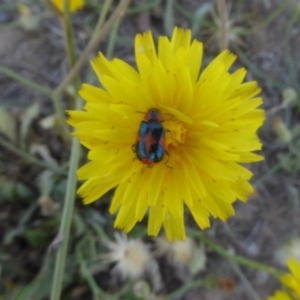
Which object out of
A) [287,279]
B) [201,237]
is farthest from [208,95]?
[201,237]

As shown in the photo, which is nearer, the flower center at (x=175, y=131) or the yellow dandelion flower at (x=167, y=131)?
the yellow dandelion flower at (x=167, y=131)

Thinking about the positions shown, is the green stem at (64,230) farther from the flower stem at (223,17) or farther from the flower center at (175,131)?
the flower stem at (223,17)

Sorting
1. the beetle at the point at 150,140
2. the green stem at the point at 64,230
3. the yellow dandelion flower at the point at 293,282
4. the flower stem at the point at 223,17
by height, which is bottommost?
the yellow dandelion flower at the point at 293,282

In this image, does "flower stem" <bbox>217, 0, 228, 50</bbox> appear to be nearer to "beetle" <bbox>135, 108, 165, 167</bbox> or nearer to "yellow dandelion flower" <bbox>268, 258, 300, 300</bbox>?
"beetle" <bbox>135, 108, 165, 167</bbox>

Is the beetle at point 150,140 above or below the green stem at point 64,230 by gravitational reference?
above

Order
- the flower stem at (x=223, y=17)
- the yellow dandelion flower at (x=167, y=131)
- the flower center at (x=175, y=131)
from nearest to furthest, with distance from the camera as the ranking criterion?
the yellow dandelion flower at (x=167, y=131), the flower center at (x=175, y=131), the flower stem at (x=223, y=17)

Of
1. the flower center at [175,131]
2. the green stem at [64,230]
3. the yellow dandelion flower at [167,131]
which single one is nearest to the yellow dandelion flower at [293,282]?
the yellow dandelion flower at [167,131]

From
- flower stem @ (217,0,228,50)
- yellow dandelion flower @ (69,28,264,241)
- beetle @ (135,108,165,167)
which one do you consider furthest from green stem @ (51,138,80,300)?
flower stem @ (217,0,228,50)

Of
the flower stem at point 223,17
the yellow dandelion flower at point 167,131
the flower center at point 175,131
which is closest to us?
the yellow dandelion flower at point 167,131
